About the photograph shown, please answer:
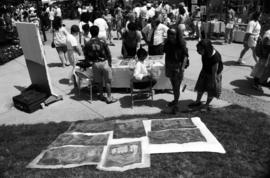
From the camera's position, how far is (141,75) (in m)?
5.23

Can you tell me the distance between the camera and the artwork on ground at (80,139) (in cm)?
407

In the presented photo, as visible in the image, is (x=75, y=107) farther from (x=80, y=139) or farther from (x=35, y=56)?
(x=80, y=139)

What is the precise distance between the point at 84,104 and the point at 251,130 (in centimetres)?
365

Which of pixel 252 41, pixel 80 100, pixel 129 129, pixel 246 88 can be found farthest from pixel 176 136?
pixel 252 41

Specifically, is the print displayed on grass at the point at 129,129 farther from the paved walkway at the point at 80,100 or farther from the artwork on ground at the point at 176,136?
the paved walkway at the point at 80,100

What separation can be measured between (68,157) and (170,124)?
1.88m

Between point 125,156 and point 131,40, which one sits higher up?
point 131,40

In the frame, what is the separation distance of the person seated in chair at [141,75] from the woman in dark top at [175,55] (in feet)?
1.90

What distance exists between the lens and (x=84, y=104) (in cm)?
584

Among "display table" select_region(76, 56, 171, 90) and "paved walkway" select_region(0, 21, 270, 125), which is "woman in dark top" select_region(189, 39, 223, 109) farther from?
"display table" select_region(76, 56, 171, 90)

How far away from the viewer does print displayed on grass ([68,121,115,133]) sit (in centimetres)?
449

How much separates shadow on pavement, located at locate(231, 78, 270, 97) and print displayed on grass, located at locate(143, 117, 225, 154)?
2262 millimetres

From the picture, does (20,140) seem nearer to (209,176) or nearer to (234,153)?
(209,176)

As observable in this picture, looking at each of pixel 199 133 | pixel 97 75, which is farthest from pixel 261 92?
pixel 97 75
